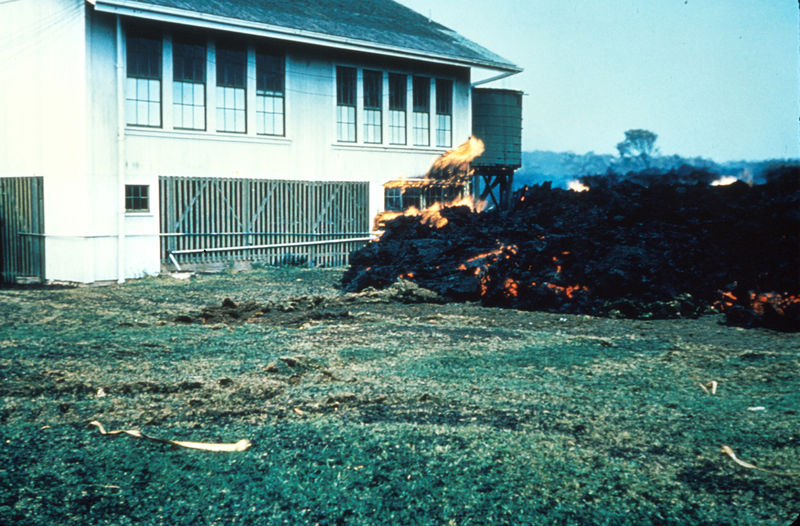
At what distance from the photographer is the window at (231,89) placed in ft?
56.0

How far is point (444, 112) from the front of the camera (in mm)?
21906

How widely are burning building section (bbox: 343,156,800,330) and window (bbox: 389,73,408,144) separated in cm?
710

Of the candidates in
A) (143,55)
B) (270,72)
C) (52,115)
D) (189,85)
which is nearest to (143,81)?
(143,55)

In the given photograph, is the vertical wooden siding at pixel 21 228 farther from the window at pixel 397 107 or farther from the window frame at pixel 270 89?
the window at pixel 397 107

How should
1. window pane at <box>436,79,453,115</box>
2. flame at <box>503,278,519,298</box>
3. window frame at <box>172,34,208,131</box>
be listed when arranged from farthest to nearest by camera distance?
1. window pane at <box>436,79,453,115</box>
2. window frame at <box>172,34,208,131</box>
3. flame at <box>503,278,519,298</box>

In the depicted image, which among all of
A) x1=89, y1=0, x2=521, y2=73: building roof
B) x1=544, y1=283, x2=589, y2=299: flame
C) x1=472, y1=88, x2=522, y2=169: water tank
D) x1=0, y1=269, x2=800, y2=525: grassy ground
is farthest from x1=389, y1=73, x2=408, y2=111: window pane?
x1=0, y1=269, x2=800, y2=525: grassy ground

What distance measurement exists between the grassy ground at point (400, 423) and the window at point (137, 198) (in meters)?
6.78

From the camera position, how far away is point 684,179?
14.2 meters

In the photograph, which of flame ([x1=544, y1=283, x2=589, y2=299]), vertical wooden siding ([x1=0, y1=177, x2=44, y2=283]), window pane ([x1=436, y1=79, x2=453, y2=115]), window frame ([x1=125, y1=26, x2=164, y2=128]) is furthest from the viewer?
window pane ([x1=436, y1=79, x2=453, y2=115])

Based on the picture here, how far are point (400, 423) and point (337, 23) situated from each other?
1679 centimetres

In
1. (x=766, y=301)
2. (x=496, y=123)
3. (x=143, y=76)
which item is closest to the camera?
(x=766, y=301)

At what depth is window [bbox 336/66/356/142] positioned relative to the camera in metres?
19.5

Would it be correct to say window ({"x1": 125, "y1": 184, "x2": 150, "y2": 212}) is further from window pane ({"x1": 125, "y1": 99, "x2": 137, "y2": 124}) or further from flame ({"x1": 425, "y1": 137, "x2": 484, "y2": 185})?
flame ({"x1": 425, "y1": 137, "x2": 484, "y2": 185})

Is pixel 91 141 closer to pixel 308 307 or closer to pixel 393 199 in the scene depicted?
pixel 308 307
